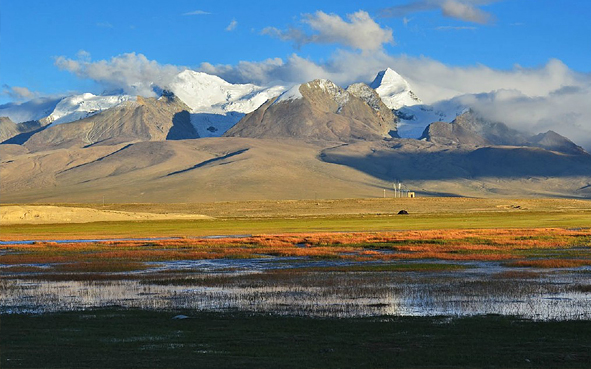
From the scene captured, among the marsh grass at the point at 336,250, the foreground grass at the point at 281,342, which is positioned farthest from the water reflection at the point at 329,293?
the marsh grass at the point at 336,250

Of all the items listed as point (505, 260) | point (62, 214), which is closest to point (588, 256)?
point (505, 260)

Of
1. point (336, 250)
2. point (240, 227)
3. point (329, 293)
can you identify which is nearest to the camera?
point (329, 293)

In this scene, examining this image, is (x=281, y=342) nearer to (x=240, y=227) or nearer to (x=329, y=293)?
(x=329, y=293)

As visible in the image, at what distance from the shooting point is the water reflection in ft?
112

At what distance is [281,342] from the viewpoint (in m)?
26.4

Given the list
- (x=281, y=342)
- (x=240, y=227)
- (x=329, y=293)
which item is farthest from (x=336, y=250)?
(x=240, y=227)

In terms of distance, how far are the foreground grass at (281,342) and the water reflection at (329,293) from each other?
2.55 m

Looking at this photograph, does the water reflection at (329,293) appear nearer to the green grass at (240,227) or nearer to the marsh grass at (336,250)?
the marsh grass at (336,250)

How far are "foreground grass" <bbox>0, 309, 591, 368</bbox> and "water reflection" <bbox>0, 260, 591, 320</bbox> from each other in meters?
2.55

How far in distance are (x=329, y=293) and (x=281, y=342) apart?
13137 mm

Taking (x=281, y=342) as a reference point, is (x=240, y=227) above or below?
above

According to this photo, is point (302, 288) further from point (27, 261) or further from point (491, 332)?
point (27, 261)

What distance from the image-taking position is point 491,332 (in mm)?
27953

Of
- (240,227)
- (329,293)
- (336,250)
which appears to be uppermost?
(240,227)
